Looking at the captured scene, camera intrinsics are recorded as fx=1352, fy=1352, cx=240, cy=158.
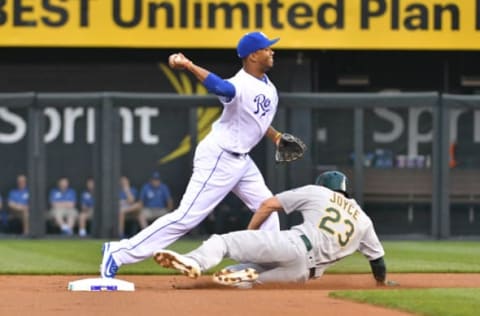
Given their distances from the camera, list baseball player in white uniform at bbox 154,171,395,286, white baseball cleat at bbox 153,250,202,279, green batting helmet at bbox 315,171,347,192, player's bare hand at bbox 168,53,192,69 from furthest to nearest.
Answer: green batting helmet at bbox 315,171,347,192
baseball player in white uniform at bbox 154,171,395,286
player's bare hand at bbox 168,53,192,69
white baseball cleat at bbox 153,250,202,279

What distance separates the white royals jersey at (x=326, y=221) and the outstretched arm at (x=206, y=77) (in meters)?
0.86

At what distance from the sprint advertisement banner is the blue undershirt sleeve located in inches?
381

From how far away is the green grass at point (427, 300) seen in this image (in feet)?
27.4

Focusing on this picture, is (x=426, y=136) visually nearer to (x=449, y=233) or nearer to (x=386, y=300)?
(x=449, y=233)

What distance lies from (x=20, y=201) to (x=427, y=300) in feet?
35.2

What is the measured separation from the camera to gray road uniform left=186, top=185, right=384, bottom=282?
9.58 m

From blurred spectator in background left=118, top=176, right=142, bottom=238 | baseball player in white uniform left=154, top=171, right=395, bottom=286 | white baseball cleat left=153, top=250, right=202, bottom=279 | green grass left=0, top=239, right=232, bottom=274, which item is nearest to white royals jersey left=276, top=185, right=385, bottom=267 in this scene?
baseball player in white uniform left=154, top=171, right=395, bottom=286

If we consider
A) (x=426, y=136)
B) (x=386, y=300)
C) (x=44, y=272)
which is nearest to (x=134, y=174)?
(x=426, y=136)

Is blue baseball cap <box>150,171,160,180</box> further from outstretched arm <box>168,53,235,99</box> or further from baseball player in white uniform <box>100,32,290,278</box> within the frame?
outstretched arm <box>168,53,235,99</box>

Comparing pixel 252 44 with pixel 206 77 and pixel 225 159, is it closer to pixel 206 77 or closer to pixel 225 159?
pixel 206 77

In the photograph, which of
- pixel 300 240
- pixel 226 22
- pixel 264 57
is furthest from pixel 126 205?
pixel 300 240

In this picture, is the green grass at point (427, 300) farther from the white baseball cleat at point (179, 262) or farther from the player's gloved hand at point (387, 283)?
the white baseball cleat at point (179, 262)

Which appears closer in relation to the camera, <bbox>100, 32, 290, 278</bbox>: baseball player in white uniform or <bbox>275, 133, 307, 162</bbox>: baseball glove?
<bbox>100, 32, 290, 278</bbox>: baseball player in white uniform

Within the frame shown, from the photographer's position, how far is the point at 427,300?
8992mm
